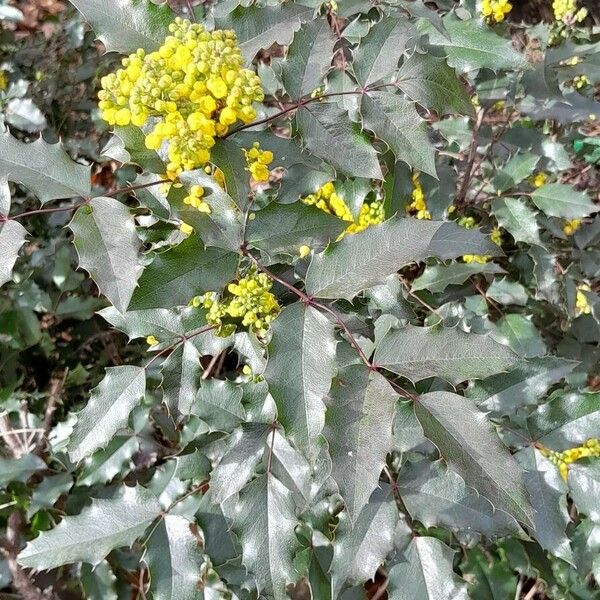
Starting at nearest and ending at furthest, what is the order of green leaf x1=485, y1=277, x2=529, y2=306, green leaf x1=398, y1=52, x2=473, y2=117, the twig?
green leaf x1=398, y1=52, x2=473, y2=117 < green leaf x1=485, y1=277, x2=529, y2=306 < the twig

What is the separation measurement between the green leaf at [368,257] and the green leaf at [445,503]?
465mm

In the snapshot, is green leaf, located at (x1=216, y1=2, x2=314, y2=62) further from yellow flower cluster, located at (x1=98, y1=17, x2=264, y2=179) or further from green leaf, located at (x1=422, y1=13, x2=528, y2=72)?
green leaf, located at (x1=422, y1=13, x2=528, y2=72)

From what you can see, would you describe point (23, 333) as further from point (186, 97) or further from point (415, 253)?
point (415, 253)

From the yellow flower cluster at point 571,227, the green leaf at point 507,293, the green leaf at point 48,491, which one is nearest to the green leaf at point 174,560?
the green leaf at point 48,491

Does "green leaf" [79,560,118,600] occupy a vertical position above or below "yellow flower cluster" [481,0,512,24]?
below

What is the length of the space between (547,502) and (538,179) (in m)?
1.08

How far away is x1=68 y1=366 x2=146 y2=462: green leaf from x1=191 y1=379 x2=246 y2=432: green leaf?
0.53 feet

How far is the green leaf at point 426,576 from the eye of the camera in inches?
44.8

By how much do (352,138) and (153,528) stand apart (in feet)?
2.92

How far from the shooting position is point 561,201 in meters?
1.75

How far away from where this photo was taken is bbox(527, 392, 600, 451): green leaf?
125cm

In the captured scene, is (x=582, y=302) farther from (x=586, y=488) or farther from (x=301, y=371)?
(x=301, y=371)

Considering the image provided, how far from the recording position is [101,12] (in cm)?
106

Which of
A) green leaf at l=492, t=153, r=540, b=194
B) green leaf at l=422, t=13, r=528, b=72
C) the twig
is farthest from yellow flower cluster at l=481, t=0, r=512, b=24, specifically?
the twig
